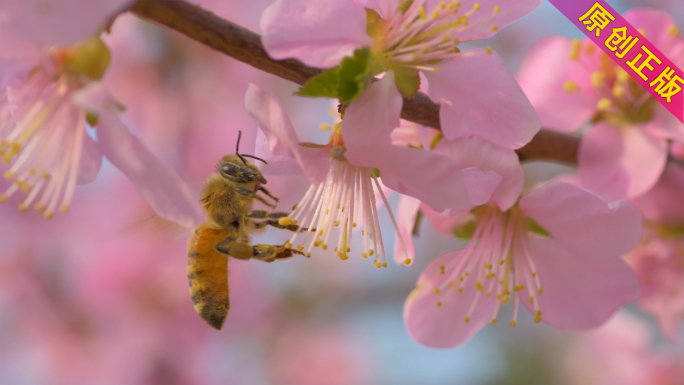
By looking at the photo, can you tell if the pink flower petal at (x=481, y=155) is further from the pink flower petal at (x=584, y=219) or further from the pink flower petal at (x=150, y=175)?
the pink flower petal at (x=150, y=175)

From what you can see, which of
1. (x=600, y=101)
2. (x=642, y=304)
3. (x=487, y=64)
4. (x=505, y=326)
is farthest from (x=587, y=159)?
(x=505, y=326)

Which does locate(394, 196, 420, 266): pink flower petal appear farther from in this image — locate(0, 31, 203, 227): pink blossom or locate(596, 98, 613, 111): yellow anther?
locate(596, 98, 613, 111): yellow anther

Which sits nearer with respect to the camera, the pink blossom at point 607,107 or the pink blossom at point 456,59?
the pink blossom at point 456,59

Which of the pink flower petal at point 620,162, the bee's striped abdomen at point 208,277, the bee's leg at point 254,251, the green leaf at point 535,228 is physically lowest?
the bee's striped abdomen at point 208,277

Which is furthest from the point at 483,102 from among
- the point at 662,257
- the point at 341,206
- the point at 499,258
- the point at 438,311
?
the point at 662,257

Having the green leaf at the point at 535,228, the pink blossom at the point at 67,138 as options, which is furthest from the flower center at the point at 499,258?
the pink blossom at the point at 67,138

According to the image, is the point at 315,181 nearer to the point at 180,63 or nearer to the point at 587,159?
the point at 587,159
